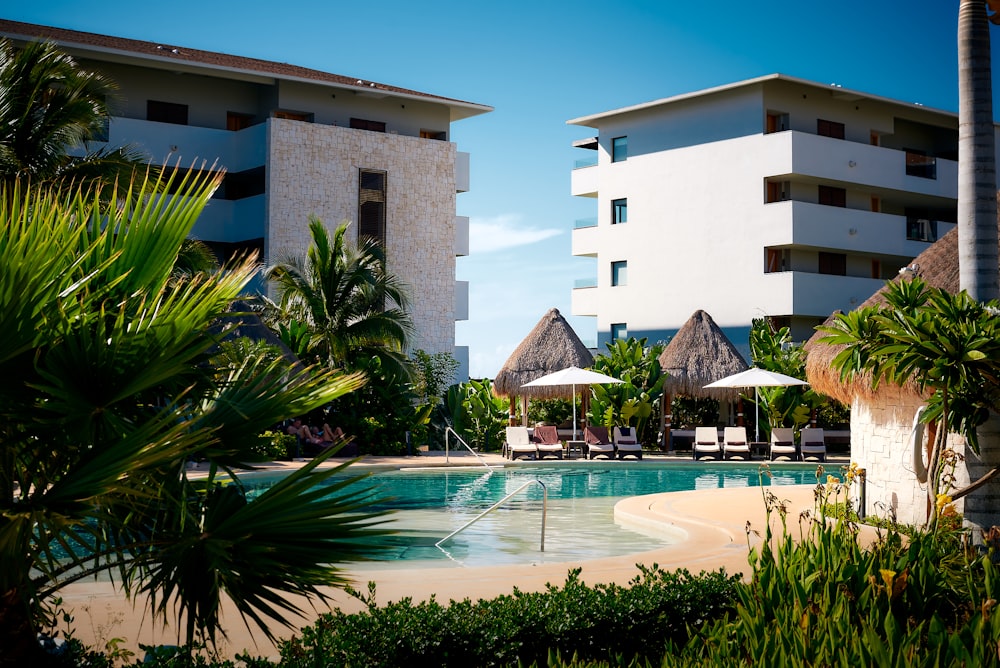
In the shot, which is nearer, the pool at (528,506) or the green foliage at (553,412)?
the pool at (528,506)

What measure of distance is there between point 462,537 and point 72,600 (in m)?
6.63

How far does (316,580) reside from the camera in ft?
14.3

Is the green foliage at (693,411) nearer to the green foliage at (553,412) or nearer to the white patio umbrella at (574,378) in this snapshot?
the green foliage at (553,412)

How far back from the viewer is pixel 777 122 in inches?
1547

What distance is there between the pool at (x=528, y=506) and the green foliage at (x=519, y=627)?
47 cm

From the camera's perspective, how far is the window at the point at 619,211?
42.8m

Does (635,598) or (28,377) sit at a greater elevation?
(28,377)

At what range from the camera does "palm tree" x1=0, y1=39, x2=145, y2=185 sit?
18188 millimetres

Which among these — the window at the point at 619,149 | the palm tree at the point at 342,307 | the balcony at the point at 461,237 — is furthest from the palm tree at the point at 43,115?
the window at the point at 619,149

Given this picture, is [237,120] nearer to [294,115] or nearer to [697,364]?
[294,115]

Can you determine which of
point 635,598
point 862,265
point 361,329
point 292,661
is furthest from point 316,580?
point 862,265

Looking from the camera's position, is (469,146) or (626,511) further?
(469,146)

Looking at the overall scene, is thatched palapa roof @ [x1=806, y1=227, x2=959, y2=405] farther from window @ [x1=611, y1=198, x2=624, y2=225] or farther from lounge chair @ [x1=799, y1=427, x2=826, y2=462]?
window @ [x1=611, y1=198, x2=624, y2=225]

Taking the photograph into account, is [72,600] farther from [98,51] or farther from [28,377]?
[98,51]
